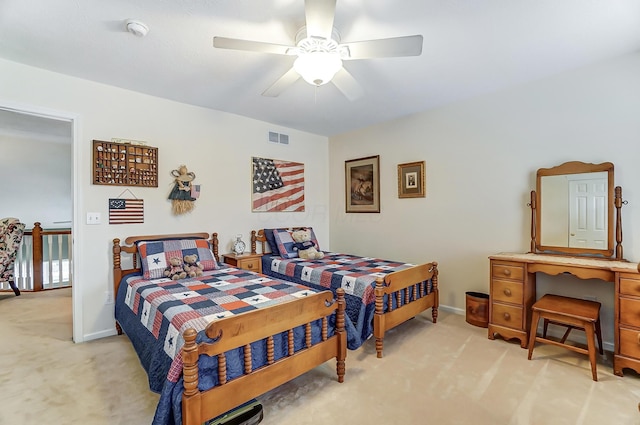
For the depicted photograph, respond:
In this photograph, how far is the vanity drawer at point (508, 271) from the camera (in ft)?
8.94

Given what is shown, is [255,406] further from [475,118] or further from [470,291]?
[475,118]

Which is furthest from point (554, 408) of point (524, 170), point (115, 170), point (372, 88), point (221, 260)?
point (115, 170)

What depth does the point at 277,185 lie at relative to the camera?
4.44 m

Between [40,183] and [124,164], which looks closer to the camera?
[124,164]

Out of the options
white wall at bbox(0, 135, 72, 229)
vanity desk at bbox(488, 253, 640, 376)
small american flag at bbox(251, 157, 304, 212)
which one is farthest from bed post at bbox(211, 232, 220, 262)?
white wall at bbox(0, 135, 72, 229)

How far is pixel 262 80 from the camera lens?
9.52ft

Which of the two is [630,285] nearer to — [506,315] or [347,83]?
[506,315]

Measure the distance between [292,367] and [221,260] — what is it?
7.36 feet

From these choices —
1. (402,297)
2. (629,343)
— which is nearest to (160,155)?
(402,297)

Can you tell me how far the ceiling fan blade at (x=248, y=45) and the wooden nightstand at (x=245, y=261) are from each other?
238 centimetres

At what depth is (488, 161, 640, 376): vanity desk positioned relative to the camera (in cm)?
257

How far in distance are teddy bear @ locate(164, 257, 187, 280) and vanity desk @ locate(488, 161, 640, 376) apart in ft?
10.0

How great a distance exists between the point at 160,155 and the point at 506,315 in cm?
398

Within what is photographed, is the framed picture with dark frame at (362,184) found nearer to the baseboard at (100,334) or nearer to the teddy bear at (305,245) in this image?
the teddy bear at (305,245)
